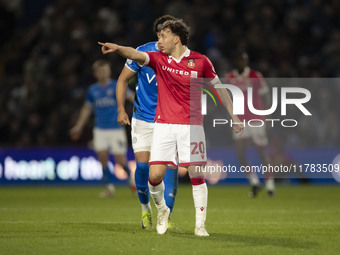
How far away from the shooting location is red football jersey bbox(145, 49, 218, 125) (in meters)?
7.07

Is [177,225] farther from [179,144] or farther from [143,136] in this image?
[179,144]

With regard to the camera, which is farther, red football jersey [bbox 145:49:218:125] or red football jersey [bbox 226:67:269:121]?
red football jersey [bbox 226:67:269:121]

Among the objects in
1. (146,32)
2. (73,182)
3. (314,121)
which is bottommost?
(73,182)

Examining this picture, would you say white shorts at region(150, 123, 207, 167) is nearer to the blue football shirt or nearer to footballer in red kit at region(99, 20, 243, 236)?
footballer in red kit at region(99, 20, 243, 236)

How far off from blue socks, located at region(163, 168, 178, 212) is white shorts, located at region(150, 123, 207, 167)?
2.69 feet

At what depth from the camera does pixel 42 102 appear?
62.6 feet

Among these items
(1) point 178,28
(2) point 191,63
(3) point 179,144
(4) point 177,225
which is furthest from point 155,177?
(1) point 178,28

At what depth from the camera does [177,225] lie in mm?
8359

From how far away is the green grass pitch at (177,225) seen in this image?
20.8 feet

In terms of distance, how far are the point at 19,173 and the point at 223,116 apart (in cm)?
536

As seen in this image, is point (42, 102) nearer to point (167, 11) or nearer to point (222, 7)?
point (167, 11)

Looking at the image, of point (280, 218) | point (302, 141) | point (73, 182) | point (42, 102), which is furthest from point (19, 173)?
point (280, 218)

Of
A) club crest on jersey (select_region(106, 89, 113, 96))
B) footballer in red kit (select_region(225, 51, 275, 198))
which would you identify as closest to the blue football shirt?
club crest on jersey (select_region(106, 89, 113, 96))

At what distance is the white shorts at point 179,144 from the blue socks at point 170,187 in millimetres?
821
